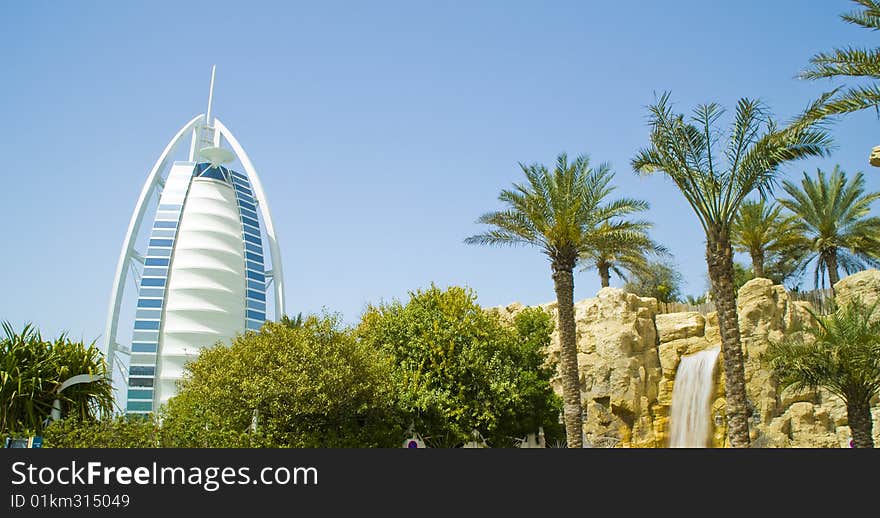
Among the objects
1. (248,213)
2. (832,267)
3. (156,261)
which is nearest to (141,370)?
(156,261)

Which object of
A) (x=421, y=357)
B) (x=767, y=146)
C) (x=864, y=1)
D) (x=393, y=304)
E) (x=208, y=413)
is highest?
(x=864, y=1)

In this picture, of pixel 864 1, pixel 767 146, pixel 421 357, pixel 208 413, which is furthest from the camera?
pixel 421 357

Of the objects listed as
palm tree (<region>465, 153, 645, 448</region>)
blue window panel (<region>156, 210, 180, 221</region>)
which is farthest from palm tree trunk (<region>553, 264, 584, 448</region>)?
blue window panel (<region>156, 210, 180, 221</region>)

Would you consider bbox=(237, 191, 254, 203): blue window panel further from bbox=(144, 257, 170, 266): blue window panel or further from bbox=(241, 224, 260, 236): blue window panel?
A: bbox=(144, 257, 170, 266): blue window panel

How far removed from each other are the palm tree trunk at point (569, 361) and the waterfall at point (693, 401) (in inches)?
304

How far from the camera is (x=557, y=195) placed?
82.5ft

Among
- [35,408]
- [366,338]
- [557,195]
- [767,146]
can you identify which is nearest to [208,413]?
Answer: [35,408]

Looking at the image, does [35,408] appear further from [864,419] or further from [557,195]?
[864,419]

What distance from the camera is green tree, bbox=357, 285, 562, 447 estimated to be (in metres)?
23.5

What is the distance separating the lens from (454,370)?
24281 mm

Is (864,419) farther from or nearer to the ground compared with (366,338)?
nearer to the ground

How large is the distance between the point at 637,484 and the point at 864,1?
11.2 m

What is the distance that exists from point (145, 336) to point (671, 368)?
40.5 meters

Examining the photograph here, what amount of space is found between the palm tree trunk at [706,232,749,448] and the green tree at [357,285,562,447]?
316 inches
